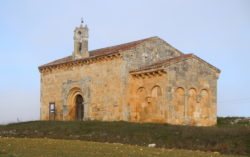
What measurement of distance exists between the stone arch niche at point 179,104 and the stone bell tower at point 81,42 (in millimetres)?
10248

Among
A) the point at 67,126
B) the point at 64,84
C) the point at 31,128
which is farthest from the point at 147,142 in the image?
the point at 64,84

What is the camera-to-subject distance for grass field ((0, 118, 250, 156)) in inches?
952

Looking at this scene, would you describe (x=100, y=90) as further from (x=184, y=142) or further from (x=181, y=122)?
(x=184, y=142)

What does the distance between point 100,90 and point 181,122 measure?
25.2ft

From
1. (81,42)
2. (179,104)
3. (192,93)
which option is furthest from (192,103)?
(81,42)

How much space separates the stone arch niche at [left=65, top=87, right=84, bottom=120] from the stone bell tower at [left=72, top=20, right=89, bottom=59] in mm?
2999

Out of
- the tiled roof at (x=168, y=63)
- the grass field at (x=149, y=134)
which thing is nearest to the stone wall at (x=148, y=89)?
the tiled roof at (x=168, y=63)

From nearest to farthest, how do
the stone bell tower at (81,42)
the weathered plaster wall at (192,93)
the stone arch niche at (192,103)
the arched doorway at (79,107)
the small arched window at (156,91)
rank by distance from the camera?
the weathered plaster wall at (192,93) → the small arched window at (156,91) → the stone arch niche at (192,103) → the stone bell tower at (81,42) → the arched doorway at (79,107)

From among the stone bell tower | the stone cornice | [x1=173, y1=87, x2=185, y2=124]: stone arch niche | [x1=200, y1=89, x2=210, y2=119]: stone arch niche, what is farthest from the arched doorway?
[x1=200, y1=89, x2=210, y2=119]: stone arch niche

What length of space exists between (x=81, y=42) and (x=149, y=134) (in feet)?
55.2

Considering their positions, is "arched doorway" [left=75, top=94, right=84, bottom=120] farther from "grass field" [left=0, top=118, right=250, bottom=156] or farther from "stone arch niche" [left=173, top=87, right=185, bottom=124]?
"stone arch niche" [left=173, top=87, right=185, bottom=124]

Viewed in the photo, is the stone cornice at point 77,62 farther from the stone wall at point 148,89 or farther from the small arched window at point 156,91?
the small arched window at point 156,91

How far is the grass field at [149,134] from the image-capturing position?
2419 centimetres

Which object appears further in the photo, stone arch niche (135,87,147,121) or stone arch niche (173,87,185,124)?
stone arch niche (135,87,147,121)
